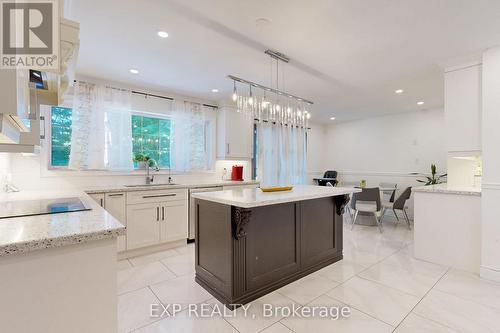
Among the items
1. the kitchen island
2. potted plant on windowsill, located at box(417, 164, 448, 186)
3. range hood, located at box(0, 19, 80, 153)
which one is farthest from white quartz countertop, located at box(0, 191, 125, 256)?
potted plant on windowsill, located at box(417, 164, 448, 186)

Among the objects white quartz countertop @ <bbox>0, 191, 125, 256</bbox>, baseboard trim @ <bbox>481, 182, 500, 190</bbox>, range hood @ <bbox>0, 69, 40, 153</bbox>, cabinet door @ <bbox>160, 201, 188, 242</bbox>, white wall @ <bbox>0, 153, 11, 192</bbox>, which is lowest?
cabinet door @ <bbox>160, 201, 188, 242</bbox>

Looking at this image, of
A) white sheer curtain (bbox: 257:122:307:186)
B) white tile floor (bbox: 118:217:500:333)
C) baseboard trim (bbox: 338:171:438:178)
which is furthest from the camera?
white sheer curtain (bbox: 257:122:307:186)

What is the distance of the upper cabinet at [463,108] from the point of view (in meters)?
2.79

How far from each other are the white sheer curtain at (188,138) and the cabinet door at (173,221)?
0.79 meters

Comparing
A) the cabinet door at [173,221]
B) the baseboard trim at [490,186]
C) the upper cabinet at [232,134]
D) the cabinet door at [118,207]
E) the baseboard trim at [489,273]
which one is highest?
the upper cabinet at [232,134]

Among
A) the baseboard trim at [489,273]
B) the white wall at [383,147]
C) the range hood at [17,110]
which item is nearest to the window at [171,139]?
the range hood at [17,110]

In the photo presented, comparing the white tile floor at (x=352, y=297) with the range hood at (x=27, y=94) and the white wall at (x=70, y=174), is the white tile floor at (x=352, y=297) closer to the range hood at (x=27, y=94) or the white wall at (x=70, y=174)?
the white wall at (x=70, y=174)

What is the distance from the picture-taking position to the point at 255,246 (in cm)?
225

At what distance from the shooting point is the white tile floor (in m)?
1.83

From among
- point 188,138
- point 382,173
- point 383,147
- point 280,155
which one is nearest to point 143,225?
point 188,138

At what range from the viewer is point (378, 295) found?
7.34ft

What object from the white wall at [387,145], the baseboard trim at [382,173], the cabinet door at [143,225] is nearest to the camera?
the cabinet door at [143,225]

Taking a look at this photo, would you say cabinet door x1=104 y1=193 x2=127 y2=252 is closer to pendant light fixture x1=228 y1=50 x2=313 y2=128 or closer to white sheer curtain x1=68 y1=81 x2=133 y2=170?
white sheer curtain x1=68 y1=81 x2=133 y2=170

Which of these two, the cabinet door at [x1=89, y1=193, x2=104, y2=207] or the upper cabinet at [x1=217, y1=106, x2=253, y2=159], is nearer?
the cabinet door at [x1=89, y1=193, x2=104, y2=207]
